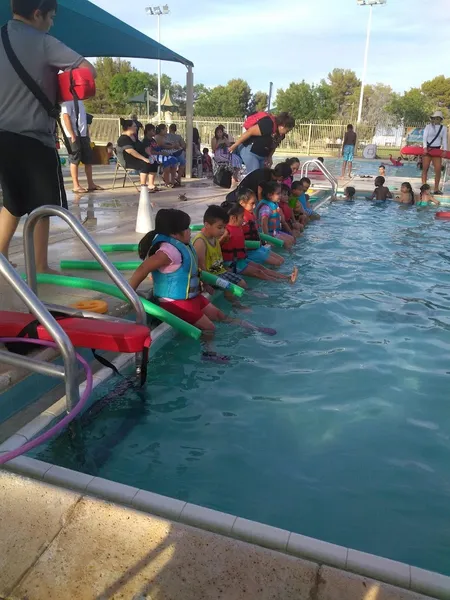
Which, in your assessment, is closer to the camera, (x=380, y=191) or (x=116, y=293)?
(x=116, y=293)

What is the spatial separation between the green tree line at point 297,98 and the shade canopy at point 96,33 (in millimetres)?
34271

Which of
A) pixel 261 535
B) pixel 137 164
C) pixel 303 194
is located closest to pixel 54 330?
pixel 261 535

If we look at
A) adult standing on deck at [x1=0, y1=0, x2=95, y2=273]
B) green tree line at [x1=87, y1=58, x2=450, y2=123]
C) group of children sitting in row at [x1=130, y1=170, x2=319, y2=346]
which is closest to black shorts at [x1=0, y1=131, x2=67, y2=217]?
adult standing on deck at [x1=0, y1=0, x2=95, y2=273]

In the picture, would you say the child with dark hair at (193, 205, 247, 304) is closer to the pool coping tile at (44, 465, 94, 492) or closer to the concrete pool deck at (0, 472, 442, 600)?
the pool coping tile at (44, 465, 94, 492)

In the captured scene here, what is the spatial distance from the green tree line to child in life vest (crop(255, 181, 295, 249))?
39841 mm

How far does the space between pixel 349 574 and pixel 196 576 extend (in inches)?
20.2

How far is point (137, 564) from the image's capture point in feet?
5.95

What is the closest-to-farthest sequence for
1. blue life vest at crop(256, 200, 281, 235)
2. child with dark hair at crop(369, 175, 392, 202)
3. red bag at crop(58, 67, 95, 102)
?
red bag at crop(58, 67, 95, 102), blue life vest at crop(256, 200, 281, 235), child with dark hair at crop(369, 175, 392, 202)

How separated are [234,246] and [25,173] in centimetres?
270

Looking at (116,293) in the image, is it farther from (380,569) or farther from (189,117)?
(189,117)

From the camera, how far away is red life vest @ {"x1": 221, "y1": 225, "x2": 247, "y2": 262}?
20.4 feet

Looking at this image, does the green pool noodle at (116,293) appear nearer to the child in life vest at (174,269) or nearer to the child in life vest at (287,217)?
the child in life vest at (174,269)

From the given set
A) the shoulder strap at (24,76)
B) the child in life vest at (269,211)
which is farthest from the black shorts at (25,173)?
the child in life vest at (269,211)

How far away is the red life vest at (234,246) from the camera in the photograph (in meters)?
6.22
